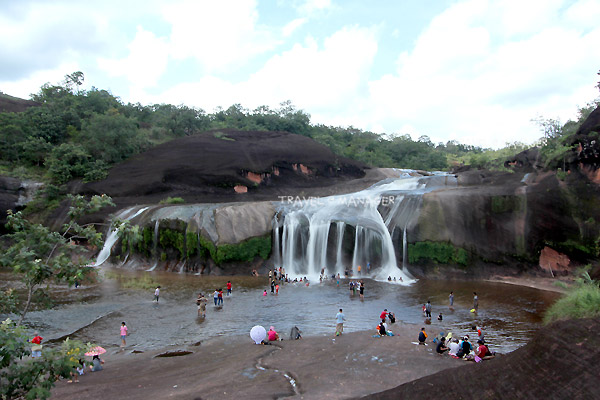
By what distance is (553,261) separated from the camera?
26312 mm

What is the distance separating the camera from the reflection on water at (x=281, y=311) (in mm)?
16703

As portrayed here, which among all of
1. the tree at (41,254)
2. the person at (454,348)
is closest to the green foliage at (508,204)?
the person at (454,348)

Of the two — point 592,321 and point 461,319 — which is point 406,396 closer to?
point 592,321

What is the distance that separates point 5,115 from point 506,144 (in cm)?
7604

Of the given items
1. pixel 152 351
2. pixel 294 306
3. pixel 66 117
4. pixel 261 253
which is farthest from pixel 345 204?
pixel 66 117

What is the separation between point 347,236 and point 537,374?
86.2 feet

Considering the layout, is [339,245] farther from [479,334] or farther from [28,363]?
[28,363]

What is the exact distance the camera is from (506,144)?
2911 inches

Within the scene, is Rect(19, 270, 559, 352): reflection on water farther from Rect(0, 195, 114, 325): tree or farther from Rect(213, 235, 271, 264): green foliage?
Rect(0, 195, 114, 325): tree

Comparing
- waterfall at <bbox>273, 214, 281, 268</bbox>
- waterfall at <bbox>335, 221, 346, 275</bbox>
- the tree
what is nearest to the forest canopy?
waterfall at <bbox>335, 221, 346, 275</bbox>

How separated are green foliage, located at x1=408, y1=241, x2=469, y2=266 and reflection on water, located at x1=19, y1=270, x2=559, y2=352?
193 cm

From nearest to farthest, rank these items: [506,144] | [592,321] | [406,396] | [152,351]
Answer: [592,321] < [406,396] < [152,351] < [506,144]

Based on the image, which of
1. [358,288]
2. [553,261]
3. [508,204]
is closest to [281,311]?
[358,288]

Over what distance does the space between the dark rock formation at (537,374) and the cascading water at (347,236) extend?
2309cm
